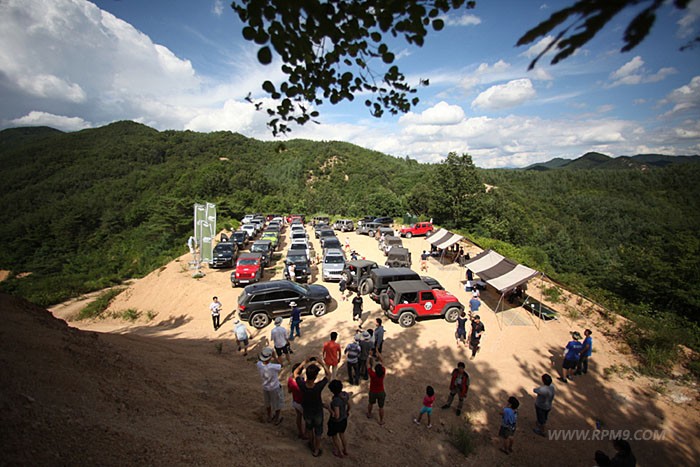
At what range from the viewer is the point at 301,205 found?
203 ft

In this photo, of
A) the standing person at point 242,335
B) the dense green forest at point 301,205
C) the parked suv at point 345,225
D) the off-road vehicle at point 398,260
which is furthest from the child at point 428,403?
the parked suv at point 345,225

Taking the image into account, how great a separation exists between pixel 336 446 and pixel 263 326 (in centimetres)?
695

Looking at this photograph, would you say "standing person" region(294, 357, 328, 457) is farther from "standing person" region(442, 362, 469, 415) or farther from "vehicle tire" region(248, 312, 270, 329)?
"vehicle tire" region(248, 312, 270, 329)

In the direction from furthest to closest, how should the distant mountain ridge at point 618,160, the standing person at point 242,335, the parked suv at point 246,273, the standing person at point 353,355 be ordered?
1. the distant mountain ridge at point 618,160
2. the parked suv at point 246,273
3. the standing person at point 242,335
4. the standing person at point 353,355

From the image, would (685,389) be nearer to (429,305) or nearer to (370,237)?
(429,305)

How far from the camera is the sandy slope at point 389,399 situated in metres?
4.17

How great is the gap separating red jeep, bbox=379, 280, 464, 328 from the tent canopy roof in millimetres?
2055

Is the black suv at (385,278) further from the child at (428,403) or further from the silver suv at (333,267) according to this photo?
the child at (428,403)

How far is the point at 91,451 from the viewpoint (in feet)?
10.5

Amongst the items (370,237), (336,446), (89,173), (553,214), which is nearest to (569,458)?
(336,446)

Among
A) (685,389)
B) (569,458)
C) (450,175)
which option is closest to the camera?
(569,458)

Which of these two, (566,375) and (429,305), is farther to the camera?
(429,305)

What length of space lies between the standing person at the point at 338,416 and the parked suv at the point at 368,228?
89.5ft

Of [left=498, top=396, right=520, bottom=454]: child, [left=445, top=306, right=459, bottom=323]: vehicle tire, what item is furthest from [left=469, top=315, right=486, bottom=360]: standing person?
[left=498, top=396, right=520, bottom=454]: child
